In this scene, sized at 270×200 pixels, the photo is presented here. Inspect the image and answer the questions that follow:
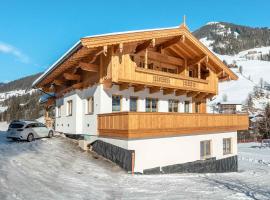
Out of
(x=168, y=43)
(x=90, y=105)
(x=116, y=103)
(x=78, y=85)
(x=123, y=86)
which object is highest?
(x=168, y=43)

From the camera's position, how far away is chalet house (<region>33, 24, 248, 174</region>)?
1695 cm

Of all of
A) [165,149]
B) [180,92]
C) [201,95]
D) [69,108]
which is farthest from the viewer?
[201,95]

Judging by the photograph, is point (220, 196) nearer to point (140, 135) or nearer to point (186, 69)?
point (140, 135)

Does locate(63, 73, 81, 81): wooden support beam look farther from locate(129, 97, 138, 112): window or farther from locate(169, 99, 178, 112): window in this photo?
locate(169, 99, 178, 112): window

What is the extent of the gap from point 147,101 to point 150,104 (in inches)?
13.5

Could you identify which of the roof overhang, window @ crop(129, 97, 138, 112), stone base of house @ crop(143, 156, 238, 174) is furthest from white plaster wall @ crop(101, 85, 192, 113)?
stone base of house @ crop(143, 156, 238, 174)

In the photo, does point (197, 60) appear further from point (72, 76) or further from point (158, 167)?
point (158, 167)

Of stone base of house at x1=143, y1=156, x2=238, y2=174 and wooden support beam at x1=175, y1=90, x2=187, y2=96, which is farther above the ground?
wooden support beam at x1=175, y1=90, x2=187, y2=96

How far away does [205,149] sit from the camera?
22.1 meters

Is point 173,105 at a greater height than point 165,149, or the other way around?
point 173,105

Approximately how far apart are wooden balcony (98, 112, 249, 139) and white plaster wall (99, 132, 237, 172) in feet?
1.27

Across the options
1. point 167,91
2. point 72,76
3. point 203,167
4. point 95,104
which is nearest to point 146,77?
point 167,91

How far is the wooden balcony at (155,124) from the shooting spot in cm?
1606

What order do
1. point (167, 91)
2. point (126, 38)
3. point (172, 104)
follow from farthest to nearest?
point (172, 104) → point (167, 91) → point (126, 38)
